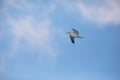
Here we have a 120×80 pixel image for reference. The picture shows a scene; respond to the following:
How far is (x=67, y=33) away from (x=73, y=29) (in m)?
0.22

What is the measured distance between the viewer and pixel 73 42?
308 inches

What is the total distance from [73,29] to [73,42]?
20.6 inches

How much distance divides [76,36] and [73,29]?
28 centimetres

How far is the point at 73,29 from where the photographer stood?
7.41 meters

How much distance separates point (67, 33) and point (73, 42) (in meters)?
0.38

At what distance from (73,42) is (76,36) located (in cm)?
26

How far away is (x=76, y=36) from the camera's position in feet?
25.0

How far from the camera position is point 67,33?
756 centimetres
